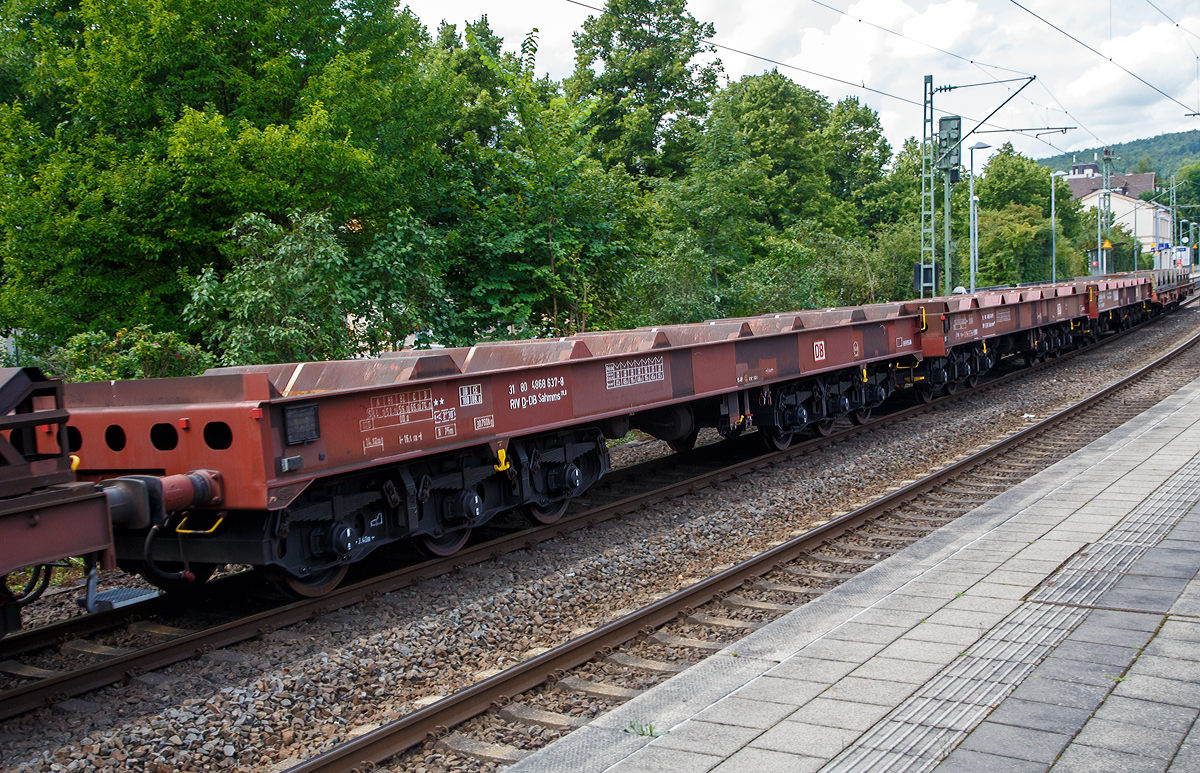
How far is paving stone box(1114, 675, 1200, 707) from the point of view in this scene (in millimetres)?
4375

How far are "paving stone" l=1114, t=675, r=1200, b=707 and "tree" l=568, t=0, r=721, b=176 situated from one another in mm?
39233

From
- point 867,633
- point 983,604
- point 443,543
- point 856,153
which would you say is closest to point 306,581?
point 443,543

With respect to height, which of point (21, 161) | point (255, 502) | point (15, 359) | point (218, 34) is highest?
point (218, 34)

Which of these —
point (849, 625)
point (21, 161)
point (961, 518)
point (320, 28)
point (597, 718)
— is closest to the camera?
point (597, 718)

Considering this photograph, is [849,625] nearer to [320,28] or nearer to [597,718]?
[597,718]

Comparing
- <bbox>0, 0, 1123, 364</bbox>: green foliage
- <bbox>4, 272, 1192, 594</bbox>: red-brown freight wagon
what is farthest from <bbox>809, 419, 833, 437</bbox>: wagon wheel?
<bbox>0, 0, 1123, 364</bbox>: green foliage

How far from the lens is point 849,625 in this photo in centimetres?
583

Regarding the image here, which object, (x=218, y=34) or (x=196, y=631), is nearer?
(x=196, y=631)

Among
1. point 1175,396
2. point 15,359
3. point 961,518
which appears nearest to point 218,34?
point 15,359

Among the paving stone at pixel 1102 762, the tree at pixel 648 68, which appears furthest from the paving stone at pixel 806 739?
the tree at pixel 648 68

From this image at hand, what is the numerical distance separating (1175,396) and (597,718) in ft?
52.3

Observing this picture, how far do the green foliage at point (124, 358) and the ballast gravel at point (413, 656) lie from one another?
250 inches

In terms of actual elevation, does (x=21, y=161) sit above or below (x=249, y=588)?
above

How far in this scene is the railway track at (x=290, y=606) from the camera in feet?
17.8
